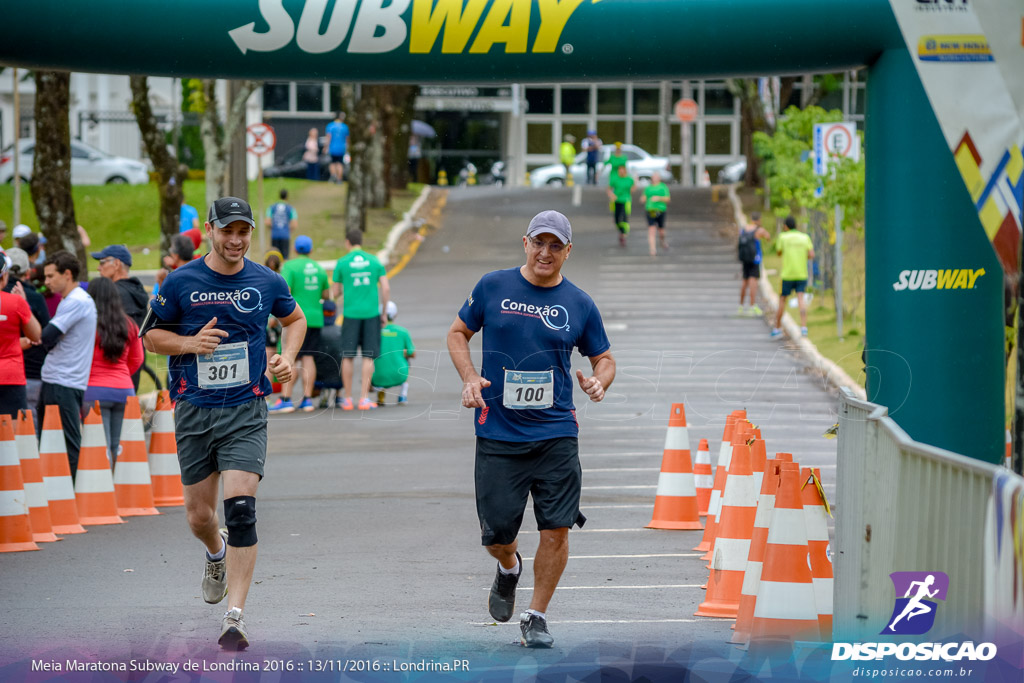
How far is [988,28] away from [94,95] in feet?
169

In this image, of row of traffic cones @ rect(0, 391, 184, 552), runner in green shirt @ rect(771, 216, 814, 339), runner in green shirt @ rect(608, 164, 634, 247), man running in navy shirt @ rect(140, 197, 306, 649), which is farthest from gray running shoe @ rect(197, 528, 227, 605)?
runner in green shirt @ rect(608, 164, 634, 247)

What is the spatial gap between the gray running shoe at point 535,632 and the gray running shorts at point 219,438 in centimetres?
141

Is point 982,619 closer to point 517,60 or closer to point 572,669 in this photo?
point 572,669

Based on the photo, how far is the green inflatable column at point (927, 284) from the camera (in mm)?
7520

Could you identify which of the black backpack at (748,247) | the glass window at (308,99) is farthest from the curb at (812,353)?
the glass window at (308,99)

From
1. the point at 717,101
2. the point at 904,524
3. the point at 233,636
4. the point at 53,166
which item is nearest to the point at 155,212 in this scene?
the point at 53,166

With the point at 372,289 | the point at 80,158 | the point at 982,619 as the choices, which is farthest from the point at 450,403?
the point at 80,158

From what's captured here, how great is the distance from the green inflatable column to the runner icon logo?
102 inches

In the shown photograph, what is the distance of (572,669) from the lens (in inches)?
235

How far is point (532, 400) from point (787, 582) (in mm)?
1357

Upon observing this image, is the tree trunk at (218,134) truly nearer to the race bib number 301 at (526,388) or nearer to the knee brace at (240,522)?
the knee brace at (240,522)

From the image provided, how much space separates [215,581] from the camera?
7.13 m

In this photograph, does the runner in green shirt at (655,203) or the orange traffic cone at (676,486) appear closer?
the orange traffic cone at (676,486)

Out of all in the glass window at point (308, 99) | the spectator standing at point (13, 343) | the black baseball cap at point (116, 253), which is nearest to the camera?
the spectator standing at point (13, 343)
